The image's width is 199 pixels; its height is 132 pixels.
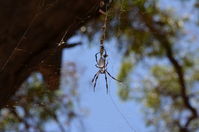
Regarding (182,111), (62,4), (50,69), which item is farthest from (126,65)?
(50,69)

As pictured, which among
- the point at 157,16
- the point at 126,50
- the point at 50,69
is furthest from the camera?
the point at 157,16

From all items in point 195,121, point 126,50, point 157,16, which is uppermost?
point 157,16

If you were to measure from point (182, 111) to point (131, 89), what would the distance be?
3.02ft

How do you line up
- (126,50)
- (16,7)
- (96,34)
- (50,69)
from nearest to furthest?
(50,69) → (16,7) → (96,34) → (126,50)

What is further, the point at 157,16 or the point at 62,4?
the point at 157,16

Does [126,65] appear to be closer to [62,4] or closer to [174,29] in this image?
[174,29]

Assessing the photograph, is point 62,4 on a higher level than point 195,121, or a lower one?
higher

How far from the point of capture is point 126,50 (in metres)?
5.80

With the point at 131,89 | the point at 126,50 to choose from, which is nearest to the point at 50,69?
the point at 126,50

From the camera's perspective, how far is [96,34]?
16.2ft

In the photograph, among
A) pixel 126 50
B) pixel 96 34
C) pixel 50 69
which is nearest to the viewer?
pixel 50 69

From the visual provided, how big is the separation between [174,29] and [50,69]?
4.06 meters

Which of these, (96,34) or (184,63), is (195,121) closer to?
(184,63)

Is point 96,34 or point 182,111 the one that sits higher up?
point 96,34
